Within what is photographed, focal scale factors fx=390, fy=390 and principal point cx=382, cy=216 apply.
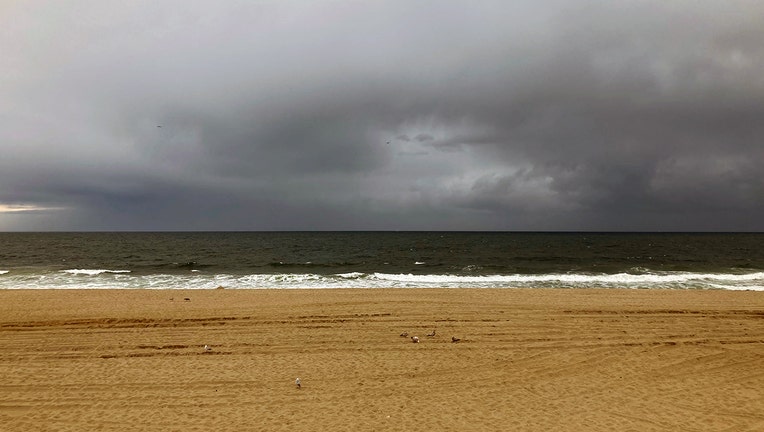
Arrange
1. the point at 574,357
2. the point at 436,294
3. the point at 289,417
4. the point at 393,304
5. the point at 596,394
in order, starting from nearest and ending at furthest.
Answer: the point at 289,417
the point at 596,394
the point at 574,357
the point at 393,304
the point at 436,294

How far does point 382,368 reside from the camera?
9375 millimetres

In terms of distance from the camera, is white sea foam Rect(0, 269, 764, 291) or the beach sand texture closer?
the beach sand texture

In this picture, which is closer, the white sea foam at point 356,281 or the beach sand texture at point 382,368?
the beach sand texture at point 382,368

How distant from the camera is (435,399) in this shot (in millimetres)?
7895

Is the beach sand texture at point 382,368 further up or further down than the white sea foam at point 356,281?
further up

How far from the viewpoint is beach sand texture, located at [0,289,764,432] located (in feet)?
23.7

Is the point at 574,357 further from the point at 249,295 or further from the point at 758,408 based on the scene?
the point at 249,295

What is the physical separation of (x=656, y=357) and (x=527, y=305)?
640 centimetres

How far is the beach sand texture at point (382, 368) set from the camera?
7.22 m

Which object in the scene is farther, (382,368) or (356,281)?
(356,281)

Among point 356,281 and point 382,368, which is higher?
point 382,368

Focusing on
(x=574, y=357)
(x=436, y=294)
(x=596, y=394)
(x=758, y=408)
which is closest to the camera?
(x=758, y=408)

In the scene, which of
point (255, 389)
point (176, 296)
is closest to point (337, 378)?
point (255, 389)

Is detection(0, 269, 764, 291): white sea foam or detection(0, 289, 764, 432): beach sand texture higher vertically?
detection(0, 289, 764, 432): beach sand texture
